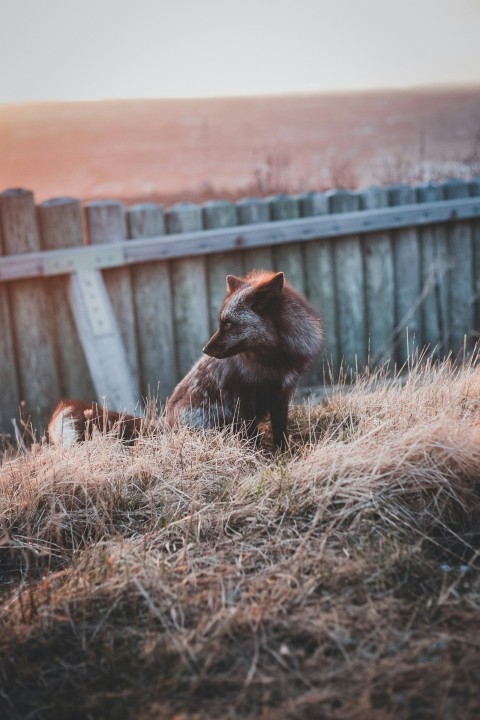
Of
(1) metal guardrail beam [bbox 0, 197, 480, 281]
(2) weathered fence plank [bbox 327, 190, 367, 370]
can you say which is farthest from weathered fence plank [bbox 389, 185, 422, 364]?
(2) weathered fence plank [bbox 327, 190, 367, 370]

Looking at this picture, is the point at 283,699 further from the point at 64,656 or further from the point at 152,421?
the point at 152,421

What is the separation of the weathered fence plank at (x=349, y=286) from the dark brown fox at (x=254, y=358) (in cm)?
288

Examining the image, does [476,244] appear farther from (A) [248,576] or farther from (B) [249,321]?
(A) [248,576]

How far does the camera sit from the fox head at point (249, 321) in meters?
3.74

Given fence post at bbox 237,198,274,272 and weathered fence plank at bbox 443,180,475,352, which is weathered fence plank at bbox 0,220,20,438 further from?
weathered fence plank at bbox 443,180,475,352

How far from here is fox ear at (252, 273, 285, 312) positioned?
12.2 feet

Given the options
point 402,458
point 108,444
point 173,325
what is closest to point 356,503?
point 402,458

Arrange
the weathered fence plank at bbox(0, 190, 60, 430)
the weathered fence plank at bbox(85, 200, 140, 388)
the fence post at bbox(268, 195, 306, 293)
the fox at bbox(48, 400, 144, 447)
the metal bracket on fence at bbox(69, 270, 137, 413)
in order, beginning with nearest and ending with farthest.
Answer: the fox at bbox(48, 400, 144, 447), the weathered fence plank at bbox(0, 190, 60, 430), the metal bracket on fence at bbox(69, 270, 137, 413), the weathered fence plank at bbox(85, 200, 140, 388), the fence post at bbox(268, 195, 306, 293)

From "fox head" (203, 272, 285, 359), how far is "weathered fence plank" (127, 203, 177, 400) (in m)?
2.42

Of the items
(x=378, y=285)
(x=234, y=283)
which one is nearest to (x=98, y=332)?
(x=234, y=283)

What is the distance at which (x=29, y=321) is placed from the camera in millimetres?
5836

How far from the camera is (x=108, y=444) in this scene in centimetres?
382

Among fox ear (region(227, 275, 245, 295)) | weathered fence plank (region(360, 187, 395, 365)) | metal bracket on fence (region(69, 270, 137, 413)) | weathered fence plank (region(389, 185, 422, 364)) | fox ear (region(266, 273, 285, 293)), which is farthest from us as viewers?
weathered fence plank (region(389, 185, 422, 364))

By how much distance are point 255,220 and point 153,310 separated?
122 centimetres
